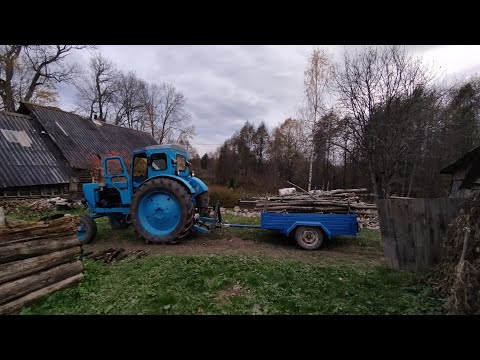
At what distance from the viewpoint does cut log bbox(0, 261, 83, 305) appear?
3344 millimetres

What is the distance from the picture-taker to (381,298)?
11.9ft

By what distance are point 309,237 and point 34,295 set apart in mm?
5590

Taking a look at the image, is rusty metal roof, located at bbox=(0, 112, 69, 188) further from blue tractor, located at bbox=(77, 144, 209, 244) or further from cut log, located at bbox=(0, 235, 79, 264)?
cut log, located at bbox=(0, 235, 79, 264)

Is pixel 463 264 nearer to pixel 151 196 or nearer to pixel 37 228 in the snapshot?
pixel 37 228

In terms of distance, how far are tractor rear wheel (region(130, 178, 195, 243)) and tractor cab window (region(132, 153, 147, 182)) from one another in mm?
546

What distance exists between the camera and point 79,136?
59.6 feet

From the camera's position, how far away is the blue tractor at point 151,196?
23.3 feet

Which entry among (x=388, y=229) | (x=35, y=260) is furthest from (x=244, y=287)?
(x=35, y=260)

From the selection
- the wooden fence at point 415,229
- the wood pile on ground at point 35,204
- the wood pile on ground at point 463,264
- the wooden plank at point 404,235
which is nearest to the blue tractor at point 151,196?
the wooden fence at point 415,229

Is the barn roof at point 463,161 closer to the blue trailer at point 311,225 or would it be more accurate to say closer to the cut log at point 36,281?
the blue trailer at point 311,225

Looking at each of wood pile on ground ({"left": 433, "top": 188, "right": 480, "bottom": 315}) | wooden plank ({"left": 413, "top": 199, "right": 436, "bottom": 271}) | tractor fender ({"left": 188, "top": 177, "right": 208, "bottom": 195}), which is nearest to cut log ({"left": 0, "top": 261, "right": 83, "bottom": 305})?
tractor fender ({"left": 188, "top": 177, "right": 208, "bottom": 195})

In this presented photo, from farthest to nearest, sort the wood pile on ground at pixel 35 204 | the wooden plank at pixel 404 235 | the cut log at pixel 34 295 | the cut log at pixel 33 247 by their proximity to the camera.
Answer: the wood pile on ground at pixel 35 204, the wooden plank at pixel 404 235, the cut log at pixel 33 247, the cut log at pixel 34 295
